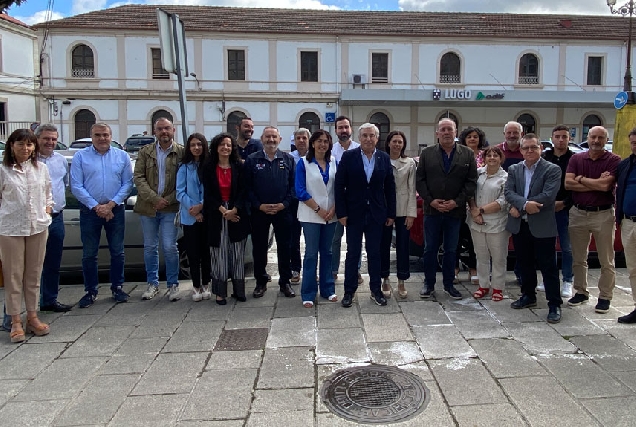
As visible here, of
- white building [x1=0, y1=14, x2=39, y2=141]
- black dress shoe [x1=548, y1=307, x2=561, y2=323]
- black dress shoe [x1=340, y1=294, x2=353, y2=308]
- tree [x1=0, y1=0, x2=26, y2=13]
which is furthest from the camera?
white building [x1=0, y1=14, x2=39, y2=141]

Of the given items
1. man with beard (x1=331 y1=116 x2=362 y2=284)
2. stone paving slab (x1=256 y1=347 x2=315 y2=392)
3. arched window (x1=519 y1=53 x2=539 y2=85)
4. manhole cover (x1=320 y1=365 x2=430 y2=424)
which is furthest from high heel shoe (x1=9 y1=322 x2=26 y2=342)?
arched window (x1=519 y1=53 x2=539 y2=85)

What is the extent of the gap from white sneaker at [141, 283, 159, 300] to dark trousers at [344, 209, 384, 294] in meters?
2.17

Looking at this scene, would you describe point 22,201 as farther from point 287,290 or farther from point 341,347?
point 341,347

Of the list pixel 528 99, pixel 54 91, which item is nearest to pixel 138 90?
pixel 54 91

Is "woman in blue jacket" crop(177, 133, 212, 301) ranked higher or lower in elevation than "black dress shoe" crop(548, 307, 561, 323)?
higher

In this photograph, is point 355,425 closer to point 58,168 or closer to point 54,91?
point 58,168

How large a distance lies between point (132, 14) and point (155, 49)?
9.94 feet

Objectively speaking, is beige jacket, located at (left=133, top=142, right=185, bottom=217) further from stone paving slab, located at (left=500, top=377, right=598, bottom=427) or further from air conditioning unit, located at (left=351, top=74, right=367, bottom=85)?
air conditioning unit, located at (left=351, top=74, right=367, bottom=85)

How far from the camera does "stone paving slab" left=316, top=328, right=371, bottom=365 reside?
153 inches

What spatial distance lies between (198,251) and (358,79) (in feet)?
85.7

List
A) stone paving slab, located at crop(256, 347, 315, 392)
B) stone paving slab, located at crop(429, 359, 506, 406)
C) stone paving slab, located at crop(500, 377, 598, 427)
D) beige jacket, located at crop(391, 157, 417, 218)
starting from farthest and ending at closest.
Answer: beige jacket, located at crop(391, 157, 417, 218) < stone paving slab, located at crop(256, 347, 315, 392) < stone paving slab, located at crop(429, 359, 506, 406) < stone paving slab, located at crop(500, 377, 598, 427)

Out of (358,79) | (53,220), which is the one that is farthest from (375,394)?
(358,79)

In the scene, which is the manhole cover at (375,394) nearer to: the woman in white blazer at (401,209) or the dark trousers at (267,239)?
the woman in white blazer at (401,209)

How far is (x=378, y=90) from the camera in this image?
1115 inches
